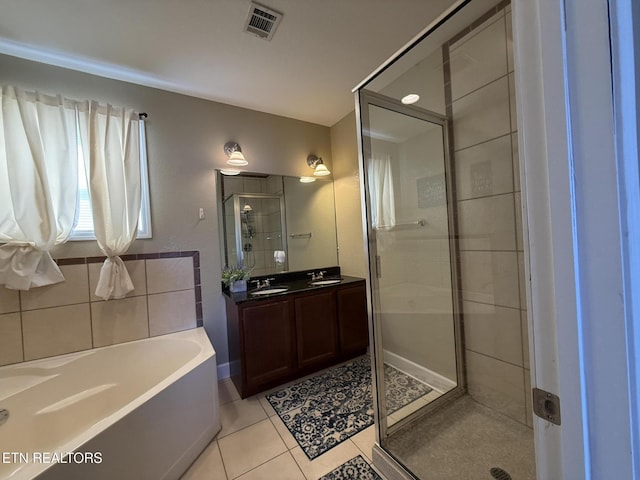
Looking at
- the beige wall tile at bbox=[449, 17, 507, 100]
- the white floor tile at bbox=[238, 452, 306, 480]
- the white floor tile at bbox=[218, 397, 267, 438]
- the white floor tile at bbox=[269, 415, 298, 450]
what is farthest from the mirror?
the beige wall tile at bbox=[449, 17, 507, 100]

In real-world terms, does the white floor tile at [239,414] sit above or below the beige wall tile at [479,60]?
below

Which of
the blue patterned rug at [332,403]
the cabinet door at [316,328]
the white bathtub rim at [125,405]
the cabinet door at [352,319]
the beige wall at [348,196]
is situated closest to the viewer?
the white bathtub rim at [125,405]

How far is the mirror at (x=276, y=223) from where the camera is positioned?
2570mm

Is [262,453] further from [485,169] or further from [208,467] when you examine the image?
[485,169]

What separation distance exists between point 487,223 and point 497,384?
3.41ft

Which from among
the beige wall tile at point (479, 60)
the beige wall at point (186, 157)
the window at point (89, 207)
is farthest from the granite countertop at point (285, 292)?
the beige wall tile at point (479, 60)

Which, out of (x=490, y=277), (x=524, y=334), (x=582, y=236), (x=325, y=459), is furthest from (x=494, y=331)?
(x=582, y=236)

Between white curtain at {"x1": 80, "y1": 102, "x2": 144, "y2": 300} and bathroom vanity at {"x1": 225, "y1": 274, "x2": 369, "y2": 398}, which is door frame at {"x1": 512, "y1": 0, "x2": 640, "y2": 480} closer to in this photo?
bathroom vanity at {"x1": 225, "y1": 274, "x2": 369, "y2": 398}

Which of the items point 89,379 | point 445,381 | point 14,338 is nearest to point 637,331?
point 445,381

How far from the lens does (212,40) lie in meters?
1.72

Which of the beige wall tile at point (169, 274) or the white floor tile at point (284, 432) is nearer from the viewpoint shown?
the white floor tile at point (284, 432)

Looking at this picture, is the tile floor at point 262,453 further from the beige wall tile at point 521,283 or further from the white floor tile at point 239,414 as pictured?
the beige wall tile at point 521,283

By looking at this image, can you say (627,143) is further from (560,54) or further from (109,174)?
(109,174)

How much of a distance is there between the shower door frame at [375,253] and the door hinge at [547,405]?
1.14 metres
